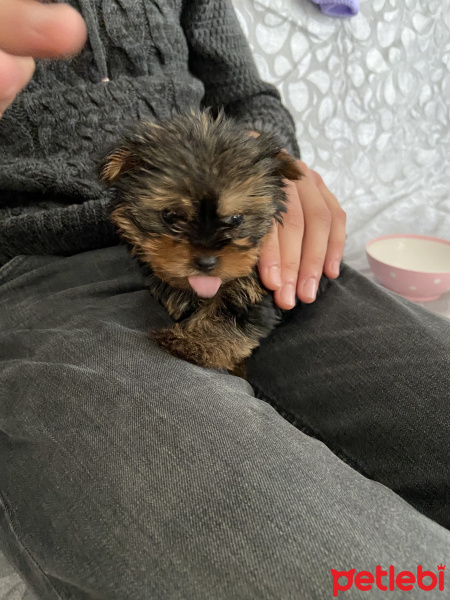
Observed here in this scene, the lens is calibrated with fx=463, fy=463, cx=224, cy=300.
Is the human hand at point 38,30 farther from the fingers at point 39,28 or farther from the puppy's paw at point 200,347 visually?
the puppy's paw at point 200,347

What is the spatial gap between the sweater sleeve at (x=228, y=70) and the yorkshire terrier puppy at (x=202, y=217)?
1.69 ft

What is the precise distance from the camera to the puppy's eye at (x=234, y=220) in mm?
1031

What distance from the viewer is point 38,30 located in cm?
53

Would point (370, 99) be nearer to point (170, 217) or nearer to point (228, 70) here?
point (228, 70)

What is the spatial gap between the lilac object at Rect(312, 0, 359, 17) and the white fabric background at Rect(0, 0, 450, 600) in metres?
0.04

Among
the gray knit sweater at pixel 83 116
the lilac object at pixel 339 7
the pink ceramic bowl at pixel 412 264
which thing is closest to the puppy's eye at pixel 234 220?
the gray knit sweater at pixel 83 116

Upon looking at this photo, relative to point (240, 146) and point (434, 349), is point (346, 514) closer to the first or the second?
point (434, 349)

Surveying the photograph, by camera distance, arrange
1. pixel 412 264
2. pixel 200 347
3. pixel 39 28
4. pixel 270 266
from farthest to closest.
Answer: pixel 412 264 → pixel 270 266 → pixel 200 347 → pixel 39 28

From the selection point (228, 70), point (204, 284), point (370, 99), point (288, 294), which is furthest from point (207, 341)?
point (370, 99)

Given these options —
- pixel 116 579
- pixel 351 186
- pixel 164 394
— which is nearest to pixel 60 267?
pixel 164 394

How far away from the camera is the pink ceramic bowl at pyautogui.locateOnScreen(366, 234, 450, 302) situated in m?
1.92

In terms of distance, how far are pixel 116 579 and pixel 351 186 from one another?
2632 millimetres

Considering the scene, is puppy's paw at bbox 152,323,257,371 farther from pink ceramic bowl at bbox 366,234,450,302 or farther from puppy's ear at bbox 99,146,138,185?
pink ceramic bowl at bbox 366,234,450,302

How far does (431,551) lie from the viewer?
2.38ft
